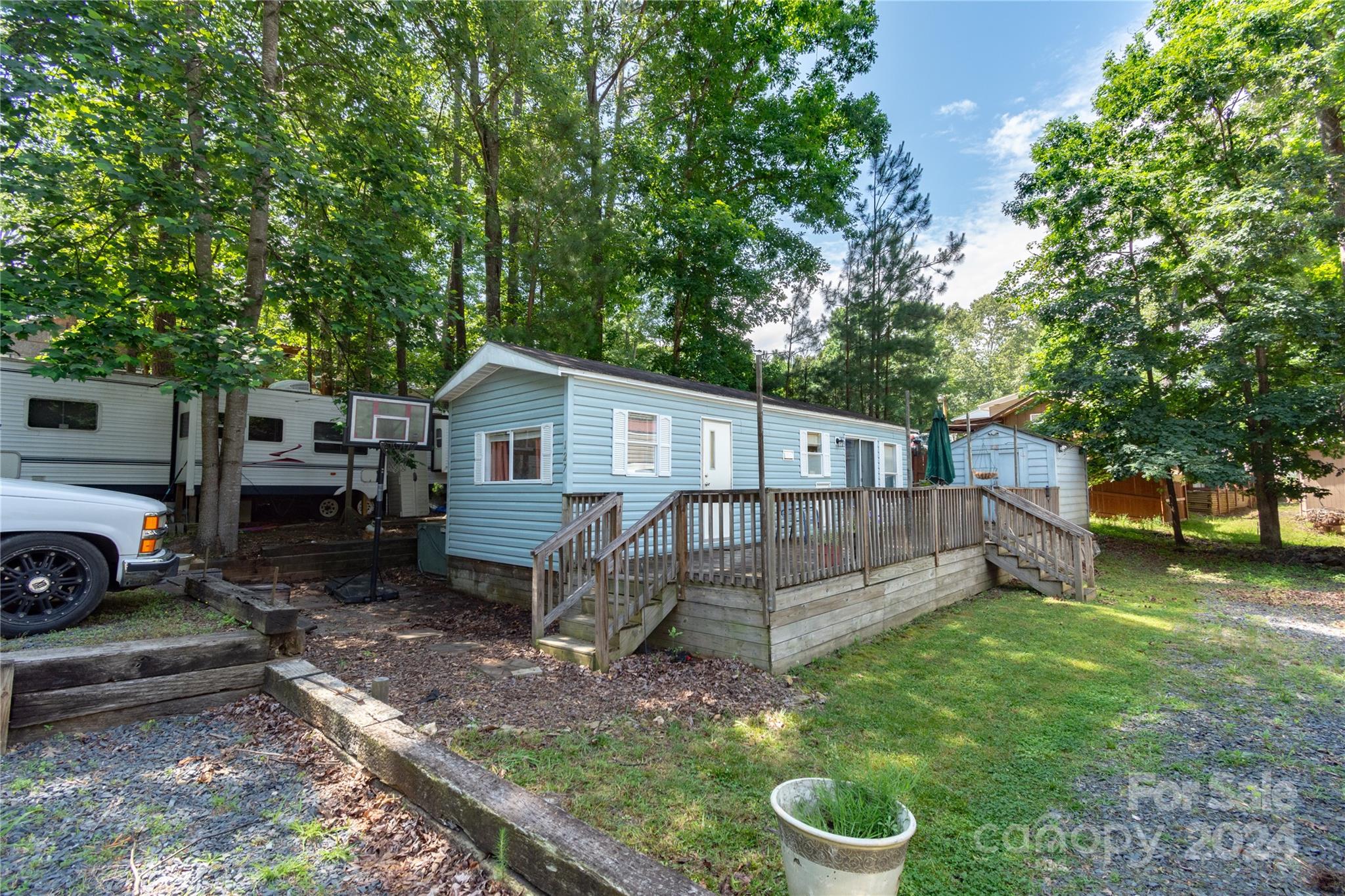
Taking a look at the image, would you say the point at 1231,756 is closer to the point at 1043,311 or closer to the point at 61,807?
the point at 61,807

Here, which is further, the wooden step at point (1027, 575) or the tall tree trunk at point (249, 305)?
the wooden step at point (1027, 575)

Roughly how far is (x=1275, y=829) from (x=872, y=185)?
65.4ft

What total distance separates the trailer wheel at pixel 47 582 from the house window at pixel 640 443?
17.7 ft

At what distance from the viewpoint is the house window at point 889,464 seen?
13.5 meters

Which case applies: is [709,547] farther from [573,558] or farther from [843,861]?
[843,861]

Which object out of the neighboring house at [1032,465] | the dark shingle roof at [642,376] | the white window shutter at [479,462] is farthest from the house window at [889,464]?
the white window shutter at [479,462]

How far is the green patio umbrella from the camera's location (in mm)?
10961

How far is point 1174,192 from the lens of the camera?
12641 mm

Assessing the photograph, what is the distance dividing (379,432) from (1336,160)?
17676mm

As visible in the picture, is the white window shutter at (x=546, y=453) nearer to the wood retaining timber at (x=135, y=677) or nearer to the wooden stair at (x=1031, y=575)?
the wood retaining timber at (x=135, y=677)

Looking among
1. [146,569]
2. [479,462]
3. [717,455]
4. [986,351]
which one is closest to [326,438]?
[479,462]

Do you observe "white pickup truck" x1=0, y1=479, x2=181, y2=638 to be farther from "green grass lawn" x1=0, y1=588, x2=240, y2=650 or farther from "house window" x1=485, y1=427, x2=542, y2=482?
"house window" x1=485, y1=427, x2=542, y2=482

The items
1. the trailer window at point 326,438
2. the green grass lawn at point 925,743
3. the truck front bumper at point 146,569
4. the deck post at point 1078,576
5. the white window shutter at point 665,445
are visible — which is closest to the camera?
the green grass lawn at point 925,743

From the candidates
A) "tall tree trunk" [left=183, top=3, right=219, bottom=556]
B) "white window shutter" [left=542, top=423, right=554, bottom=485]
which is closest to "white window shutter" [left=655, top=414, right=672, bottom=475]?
"white window shutter" [left=542, top=423, right=554, bottom=485]
